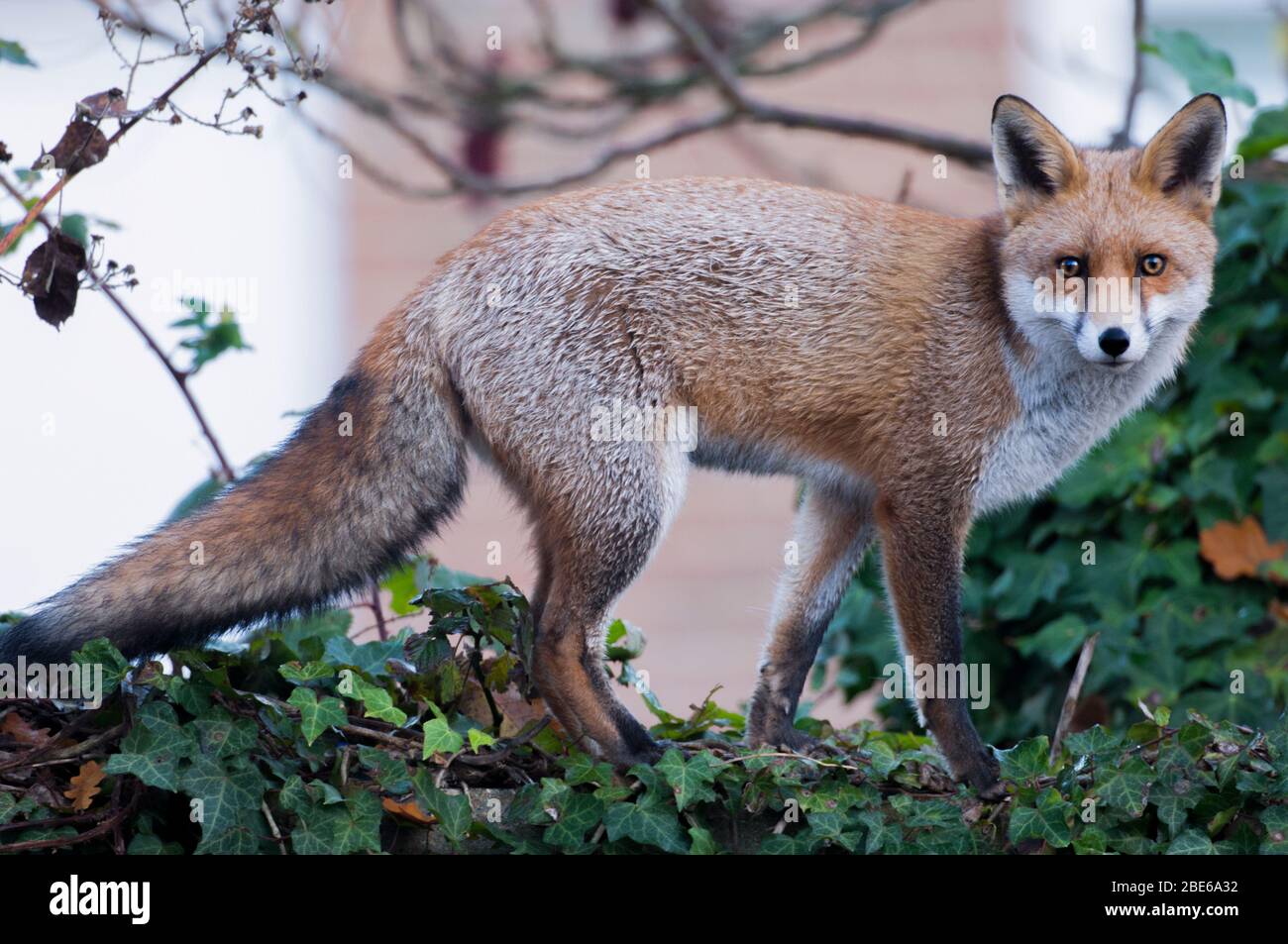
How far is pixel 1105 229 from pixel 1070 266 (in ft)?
0.50

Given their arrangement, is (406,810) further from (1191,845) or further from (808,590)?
(1191,845)

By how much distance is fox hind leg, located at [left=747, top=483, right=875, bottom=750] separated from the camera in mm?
4789

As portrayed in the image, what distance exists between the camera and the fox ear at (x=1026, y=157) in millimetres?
4531

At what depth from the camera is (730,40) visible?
26.4 ft

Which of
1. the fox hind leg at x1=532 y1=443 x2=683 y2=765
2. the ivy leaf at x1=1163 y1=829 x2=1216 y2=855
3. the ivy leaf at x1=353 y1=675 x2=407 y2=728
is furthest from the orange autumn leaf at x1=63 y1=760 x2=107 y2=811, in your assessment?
the ivy leaf at x1=1163 y1=829 x2=1216 y2=855

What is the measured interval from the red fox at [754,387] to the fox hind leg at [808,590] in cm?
1

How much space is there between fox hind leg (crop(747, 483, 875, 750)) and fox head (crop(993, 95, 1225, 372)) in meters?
0.85

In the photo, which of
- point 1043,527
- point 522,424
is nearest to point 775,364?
point 522,424

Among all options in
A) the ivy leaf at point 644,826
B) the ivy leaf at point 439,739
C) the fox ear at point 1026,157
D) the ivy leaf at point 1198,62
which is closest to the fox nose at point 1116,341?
the fox ear at point 1026,157

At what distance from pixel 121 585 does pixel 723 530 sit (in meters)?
6.78

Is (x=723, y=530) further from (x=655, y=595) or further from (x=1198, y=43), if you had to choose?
(x=1198, y=43)

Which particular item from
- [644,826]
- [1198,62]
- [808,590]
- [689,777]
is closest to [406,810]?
[644,826]

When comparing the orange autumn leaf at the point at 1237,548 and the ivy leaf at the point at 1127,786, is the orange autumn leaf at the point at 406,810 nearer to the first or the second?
the ivy leaf at the point at 1127,786

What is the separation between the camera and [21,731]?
3.73 meters
